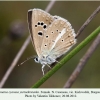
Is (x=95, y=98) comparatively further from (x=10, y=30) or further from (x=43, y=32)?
(x=10, y=30)

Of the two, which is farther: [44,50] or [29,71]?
[29,71]

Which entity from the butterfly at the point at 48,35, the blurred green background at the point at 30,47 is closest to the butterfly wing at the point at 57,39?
the butterfly at the point at 48,35

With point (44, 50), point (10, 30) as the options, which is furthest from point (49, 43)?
point (10, 30)

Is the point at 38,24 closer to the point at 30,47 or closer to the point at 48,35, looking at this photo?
the point at 48,35

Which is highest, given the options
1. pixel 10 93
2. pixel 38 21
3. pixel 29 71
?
pixel 38 21

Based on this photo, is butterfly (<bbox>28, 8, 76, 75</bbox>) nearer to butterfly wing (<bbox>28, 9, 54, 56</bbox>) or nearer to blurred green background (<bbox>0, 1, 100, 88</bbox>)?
butterfly wing (<bbox>28, 9, 54, 56</bbox>)

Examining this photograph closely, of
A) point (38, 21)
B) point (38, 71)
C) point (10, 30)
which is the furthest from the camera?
point (38, 71)
